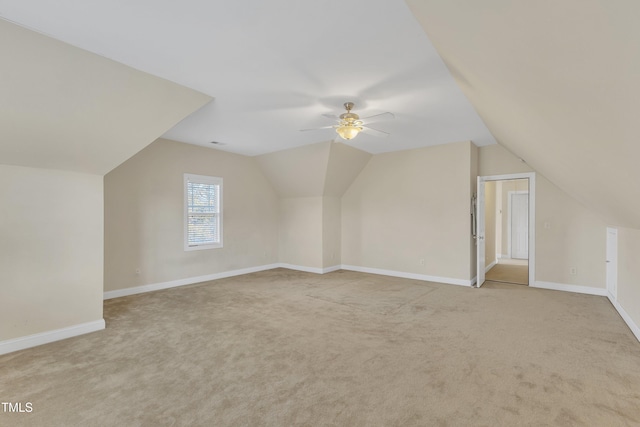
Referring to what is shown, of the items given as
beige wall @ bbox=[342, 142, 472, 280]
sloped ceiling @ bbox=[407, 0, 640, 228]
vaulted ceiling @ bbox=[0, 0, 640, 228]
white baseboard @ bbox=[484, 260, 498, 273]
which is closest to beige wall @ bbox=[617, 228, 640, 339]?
vaulted ceiling @ bbox=[0, 0, 640, 228]

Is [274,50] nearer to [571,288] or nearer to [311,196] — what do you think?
[311,196]

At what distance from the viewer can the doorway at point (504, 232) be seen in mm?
5508

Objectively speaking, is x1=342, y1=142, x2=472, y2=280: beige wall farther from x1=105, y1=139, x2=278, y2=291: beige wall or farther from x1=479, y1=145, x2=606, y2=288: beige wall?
x1=105, y1=139, x2=278, y2=291: beige wall

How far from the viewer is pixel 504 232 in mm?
8977

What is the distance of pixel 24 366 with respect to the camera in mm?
2641

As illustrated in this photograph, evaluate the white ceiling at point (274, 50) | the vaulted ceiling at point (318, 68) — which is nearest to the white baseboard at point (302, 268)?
the white ceiling at point (274, 50)

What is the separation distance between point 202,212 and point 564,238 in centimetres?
671

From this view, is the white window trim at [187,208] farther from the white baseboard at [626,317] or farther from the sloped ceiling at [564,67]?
the white baseboard at [626,317]

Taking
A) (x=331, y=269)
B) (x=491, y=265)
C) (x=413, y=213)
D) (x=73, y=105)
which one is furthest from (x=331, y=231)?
(x=73, y=105)

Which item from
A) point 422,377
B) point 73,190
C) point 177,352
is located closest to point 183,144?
point 73,190

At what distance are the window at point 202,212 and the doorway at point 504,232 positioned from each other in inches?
202

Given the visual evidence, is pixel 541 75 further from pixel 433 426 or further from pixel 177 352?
pixel 177 352

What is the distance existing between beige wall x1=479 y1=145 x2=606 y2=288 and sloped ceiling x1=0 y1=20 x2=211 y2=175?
5.73m

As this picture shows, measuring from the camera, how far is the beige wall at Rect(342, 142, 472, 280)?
5586mm
